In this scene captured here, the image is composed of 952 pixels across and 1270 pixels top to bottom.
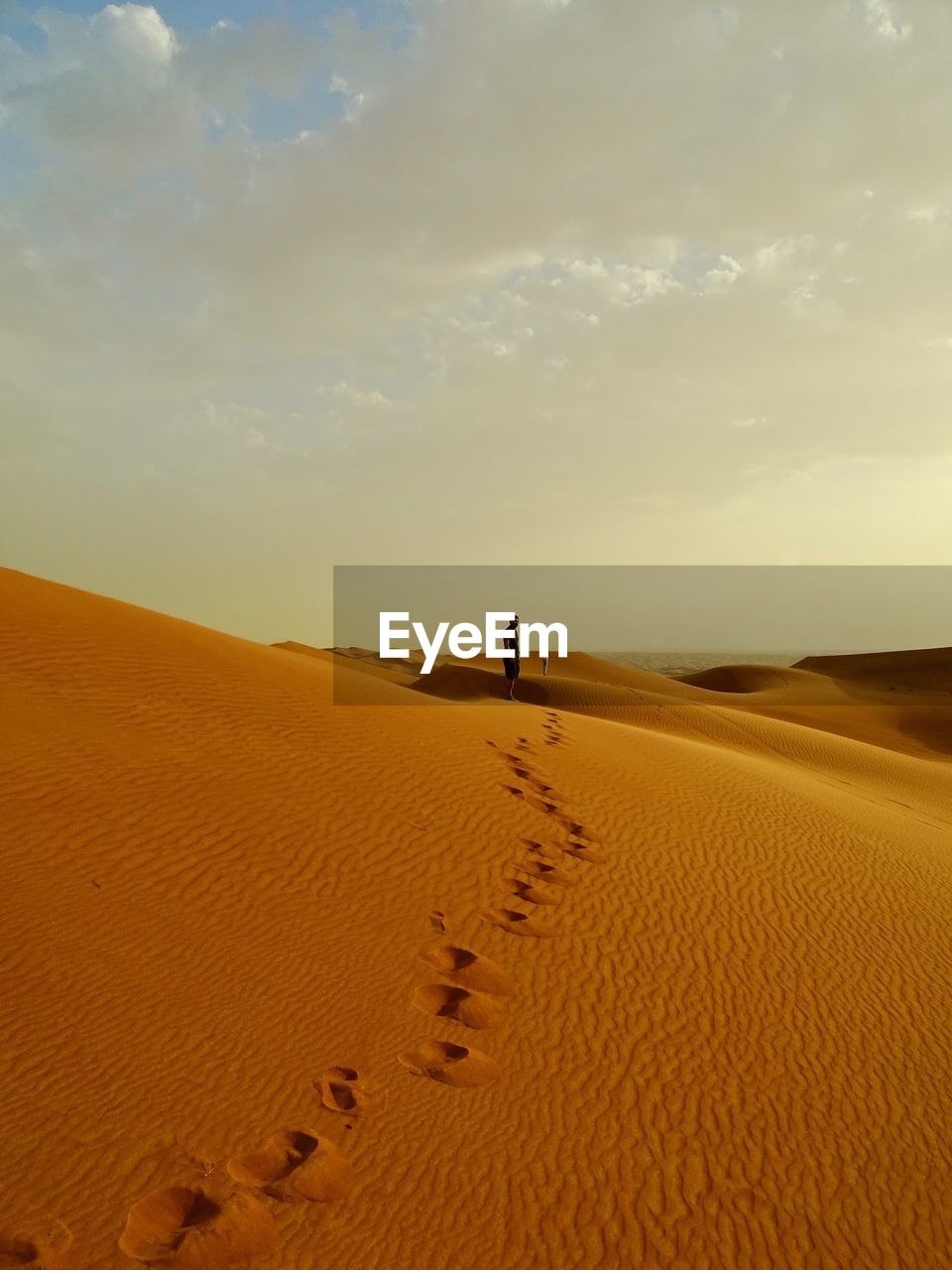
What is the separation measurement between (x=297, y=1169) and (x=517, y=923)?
8.46 feet

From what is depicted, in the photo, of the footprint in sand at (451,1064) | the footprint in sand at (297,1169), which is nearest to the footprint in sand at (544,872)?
the footprint in sand at (451,1064)

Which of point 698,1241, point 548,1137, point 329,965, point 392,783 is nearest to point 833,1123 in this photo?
point 698,1241

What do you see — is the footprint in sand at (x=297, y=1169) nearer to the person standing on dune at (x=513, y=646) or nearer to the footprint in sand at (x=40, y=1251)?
the footprint in sand at (x=40, y=1251)

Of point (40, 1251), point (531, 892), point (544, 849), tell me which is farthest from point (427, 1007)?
point (544, 849)

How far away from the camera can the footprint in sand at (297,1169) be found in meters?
3.35

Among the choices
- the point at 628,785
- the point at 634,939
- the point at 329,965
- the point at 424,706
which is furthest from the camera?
the point at 424,706

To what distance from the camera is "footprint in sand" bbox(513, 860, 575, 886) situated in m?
A: 6.55

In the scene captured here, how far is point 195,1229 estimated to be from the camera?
A: 312 centimetres

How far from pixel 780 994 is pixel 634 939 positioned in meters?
1.03

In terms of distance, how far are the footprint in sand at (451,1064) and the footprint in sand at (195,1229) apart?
113cm

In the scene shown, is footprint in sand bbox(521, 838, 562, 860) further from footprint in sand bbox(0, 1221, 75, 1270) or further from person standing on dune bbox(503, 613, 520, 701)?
person standing on dune bbox(503, 613, 520, 701)

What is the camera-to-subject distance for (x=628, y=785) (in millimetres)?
9625

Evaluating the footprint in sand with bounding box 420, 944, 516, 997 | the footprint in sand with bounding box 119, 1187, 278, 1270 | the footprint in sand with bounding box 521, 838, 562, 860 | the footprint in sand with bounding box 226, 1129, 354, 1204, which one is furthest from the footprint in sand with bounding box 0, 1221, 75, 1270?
the footprint in sand with bounding box 521, 838, 562, 860

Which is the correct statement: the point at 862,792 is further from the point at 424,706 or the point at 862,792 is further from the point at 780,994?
the point at 780,994
